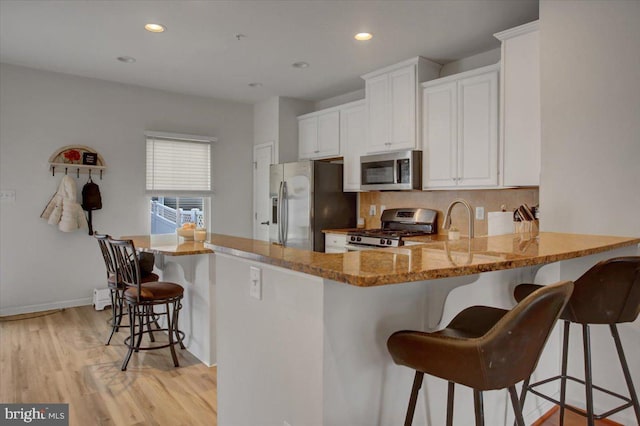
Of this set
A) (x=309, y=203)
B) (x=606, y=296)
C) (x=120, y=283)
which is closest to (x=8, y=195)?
(x=120, y=283)

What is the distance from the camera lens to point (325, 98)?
5480 millimetres

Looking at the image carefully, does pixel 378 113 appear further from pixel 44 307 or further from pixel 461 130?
pixel 44 307

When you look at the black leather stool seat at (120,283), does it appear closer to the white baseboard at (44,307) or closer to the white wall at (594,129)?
the white baseboard at (44,307)

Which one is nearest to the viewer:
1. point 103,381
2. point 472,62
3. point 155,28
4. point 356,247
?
point 103,381

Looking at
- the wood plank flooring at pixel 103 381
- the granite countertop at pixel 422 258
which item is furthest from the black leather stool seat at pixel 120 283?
the granite countertop at pixel 422 258

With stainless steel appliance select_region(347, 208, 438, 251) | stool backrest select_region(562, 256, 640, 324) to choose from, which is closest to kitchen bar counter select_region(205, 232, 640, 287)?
stool backrest select_region(562, 256, 640, 324)

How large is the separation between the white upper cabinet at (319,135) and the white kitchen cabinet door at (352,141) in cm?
11

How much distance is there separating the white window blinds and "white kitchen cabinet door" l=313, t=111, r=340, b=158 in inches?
59.7

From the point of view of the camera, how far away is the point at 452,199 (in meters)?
3.99

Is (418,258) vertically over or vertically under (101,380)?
over

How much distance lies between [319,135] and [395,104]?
52.6 inches

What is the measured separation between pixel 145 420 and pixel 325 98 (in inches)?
172

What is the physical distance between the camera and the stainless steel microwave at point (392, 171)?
390cm

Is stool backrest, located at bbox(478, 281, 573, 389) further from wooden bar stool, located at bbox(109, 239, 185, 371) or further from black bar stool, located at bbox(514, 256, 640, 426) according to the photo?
wooden bar stool, located at bbox(109, 239, 185, 371)
